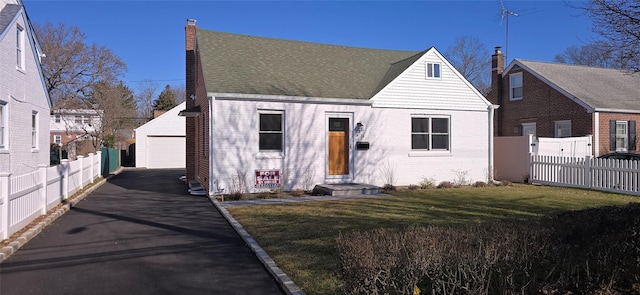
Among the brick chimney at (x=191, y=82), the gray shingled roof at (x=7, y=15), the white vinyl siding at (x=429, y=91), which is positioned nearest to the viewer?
the gray shingled roof at (x=7, y=15)

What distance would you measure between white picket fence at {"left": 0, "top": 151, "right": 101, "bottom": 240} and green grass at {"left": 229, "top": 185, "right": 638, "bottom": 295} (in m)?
4.12

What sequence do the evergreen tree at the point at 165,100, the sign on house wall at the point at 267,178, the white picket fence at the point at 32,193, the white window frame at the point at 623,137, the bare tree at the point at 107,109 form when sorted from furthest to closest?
the evergreen tree at the point at 165,100 → the bare tree at the point at 107,109 → the white window frame at the point at 623,137 → the sign on house wall at the point at 267,178 → the white picket fence at the point at 32,193

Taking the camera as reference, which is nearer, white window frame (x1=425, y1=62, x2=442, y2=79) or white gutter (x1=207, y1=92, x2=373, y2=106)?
white gutter (x1=207, y1=92, x2=373, y2=106)

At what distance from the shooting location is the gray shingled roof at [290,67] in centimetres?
1480

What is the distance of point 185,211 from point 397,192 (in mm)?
7214

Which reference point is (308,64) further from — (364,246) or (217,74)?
(364,246)

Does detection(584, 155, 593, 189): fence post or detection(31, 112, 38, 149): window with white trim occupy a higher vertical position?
detection(31, 112, 38, 149): window with white trim

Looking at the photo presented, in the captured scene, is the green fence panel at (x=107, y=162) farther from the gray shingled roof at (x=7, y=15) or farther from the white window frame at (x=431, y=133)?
the white window frame at (x=431, y=133)

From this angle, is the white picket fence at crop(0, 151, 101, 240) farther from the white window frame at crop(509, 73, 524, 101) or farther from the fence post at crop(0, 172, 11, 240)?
the white window frame at crop(509, 73, 524, 101)

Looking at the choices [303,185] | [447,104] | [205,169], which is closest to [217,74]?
[205,169]

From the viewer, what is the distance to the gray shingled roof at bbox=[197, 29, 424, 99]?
14.8 meters

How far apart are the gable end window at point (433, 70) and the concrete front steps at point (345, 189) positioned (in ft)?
16.9

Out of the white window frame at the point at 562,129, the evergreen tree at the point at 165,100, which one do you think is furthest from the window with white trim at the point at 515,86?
the evergreen tree at the point at 165,100

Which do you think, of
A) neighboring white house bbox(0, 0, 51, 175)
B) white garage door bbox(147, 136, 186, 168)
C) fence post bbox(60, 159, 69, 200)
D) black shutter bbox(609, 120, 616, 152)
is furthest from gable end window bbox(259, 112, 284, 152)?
white garage door bbox(147, 136, 186, 168)
